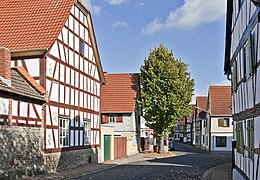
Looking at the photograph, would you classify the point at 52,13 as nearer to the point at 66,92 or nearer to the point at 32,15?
the point at 32,15

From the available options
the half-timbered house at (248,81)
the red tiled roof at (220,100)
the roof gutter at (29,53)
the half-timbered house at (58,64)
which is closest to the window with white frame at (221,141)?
the red tiled roof at (220,100)

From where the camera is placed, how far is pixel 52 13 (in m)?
25.4

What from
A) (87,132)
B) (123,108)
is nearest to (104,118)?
(123,108)

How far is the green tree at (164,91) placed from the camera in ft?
148

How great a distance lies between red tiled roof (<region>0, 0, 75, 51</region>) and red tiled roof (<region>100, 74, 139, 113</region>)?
911 inches

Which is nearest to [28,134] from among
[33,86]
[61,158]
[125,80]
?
[33,86]

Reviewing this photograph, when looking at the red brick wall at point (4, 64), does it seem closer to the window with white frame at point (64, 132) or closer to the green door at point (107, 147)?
the window with white frame at point (64, 132)

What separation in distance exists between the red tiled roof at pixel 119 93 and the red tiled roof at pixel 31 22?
23.1 m

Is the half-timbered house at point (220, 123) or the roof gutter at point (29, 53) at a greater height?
the roof gutter at point (29, 53)

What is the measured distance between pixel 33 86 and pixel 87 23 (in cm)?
959

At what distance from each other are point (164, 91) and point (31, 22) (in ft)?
76.6

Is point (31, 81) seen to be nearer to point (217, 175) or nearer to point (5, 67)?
point (5, 67)

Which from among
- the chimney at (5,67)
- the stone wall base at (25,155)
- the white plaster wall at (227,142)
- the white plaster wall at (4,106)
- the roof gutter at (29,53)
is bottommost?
the white plaster wall at (227,142)

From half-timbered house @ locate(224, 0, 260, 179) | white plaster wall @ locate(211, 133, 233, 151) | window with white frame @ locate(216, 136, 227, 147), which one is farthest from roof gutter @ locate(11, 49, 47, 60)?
window with white frame @ locate(216, 136, 227, 147)
